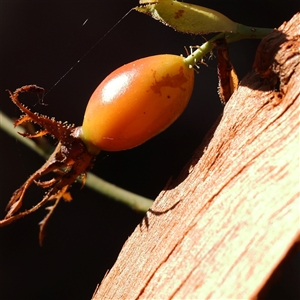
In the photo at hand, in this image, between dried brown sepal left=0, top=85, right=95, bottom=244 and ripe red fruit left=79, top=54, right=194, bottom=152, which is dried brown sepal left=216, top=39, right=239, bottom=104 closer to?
ripe red fruit left=79, top=54, right=194, bottom=152

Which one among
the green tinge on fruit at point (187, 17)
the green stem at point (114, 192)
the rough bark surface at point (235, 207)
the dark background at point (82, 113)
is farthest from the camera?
the dark background at point (82, 113)

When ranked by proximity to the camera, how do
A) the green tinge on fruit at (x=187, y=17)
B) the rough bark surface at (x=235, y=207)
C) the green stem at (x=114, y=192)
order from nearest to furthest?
the rough bark surface at (x=235, y=207) < the green tinge on fruit at (x=187, y=17) < the green stem at (x=114, y=192)

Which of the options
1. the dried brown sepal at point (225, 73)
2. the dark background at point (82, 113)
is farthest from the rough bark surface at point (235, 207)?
the dark background at point (82, 113)

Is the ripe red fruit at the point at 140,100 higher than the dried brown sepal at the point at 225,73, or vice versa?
the ripe red fruit at the point at 140,100

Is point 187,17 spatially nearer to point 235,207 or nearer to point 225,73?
point 225,73

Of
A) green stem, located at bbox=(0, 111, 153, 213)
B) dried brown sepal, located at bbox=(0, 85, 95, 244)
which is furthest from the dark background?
dried brown sepal, located at bbox=(0, 85, 95, 244)

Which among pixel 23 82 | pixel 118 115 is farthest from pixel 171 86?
pixel 23 82

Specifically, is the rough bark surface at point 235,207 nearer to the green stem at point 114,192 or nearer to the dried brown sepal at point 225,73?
the dried brown sepal at point 225,73
